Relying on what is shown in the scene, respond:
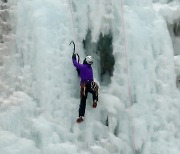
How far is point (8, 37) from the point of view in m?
7.31

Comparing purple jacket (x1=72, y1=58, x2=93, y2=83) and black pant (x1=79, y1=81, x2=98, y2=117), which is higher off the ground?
purple jacket (x1=72, y1=58, x2=93, y2=83)

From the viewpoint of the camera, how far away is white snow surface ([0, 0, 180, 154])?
6.82 meters

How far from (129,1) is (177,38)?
3.45ft

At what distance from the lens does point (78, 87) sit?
7121 millimetres

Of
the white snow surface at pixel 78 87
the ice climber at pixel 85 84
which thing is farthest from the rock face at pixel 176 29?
the ice climber at pixel 85 84

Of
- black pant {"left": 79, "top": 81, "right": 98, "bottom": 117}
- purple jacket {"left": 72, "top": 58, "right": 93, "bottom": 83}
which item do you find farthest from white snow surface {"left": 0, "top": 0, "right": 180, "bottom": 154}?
purple jacket {"left": 72, "top": 58, "right": 93, "bottom": 83}

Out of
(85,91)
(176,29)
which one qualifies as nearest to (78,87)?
(85,91)

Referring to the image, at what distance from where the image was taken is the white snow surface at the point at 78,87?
682 cm

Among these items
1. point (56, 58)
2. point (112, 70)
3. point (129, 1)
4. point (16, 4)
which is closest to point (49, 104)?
point (56, 58)

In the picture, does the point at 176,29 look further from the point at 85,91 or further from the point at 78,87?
the point at 85,91

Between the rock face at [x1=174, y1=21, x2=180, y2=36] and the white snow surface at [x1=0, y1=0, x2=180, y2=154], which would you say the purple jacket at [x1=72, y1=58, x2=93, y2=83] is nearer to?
the white snow surface at [x1=0, y1=0, x2=180, y2=154]

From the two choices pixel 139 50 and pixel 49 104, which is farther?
pixel 139 50

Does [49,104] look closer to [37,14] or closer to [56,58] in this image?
[56,58]

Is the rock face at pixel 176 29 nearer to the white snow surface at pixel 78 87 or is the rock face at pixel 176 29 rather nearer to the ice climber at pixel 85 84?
the white snow surface at pixel 78 87
